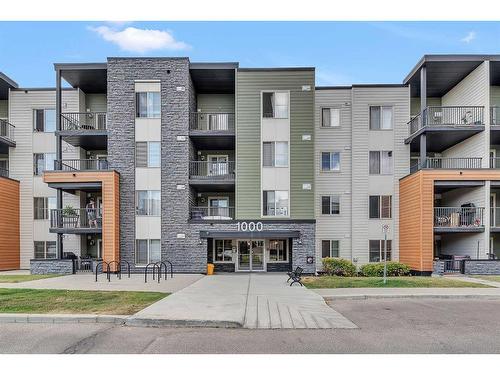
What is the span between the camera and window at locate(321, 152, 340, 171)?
81.7 feet

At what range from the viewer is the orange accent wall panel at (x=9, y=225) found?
76.8 ft

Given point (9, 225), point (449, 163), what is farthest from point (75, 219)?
point (449, 163)

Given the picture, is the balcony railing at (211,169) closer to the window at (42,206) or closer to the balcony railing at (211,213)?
the balcony railing at (211,213)

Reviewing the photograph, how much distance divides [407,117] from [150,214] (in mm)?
17499

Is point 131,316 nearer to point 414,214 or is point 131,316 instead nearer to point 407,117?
point 414,214

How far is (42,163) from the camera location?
25734 millimetres

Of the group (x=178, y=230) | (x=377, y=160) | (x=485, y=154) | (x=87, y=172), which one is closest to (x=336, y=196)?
(x=377, y=160)

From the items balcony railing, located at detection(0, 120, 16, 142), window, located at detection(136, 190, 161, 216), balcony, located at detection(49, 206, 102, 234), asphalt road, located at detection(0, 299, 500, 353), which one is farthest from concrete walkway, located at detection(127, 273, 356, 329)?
balcony railing, located at detection(0, 120, 16, 142)

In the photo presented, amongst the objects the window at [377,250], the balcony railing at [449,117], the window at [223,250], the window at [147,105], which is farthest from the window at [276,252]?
the balcony railing at [449,117]

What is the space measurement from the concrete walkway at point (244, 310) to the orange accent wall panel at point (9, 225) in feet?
52.7

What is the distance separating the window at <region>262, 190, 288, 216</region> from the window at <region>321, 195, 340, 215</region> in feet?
10.9

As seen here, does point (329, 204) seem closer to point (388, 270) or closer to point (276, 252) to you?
point (276, 252)

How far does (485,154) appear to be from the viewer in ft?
71.7

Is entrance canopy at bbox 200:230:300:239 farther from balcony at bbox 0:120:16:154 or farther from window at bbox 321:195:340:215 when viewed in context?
balcony at bbox 0:120:16:154
